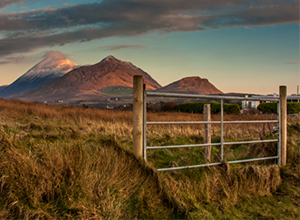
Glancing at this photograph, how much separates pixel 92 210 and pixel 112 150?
3.42 feet

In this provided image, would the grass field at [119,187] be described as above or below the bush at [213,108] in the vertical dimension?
below

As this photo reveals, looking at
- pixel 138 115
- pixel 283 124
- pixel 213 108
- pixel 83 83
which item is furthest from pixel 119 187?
pixel 83 83

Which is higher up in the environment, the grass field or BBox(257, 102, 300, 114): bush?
BBox(257, 102, 300, 114): bush

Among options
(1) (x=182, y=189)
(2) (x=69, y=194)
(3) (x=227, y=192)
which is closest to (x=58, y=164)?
(2) (x=69, y=194)

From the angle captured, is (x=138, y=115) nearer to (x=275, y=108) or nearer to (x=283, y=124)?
(x=283, y=124)

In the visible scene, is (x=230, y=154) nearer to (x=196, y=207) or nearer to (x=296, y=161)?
(x=296, y=161)

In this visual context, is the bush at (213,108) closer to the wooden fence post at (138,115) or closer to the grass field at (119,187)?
the grass field at (119,187)

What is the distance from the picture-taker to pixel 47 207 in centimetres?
297

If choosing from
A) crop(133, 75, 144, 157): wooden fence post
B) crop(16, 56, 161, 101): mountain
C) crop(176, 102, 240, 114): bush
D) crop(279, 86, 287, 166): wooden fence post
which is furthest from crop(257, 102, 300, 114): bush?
crop(16, 56, 161, 101): mountain

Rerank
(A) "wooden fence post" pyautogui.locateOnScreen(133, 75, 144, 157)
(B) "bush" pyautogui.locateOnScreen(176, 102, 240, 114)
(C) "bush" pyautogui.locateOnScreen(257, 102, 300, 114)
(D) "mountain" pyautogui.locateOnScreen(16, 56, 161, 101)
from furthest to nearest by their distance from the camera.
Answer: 1. (D) "mountain" pyautogui.locateOnScreen(16, 56, 161, 101)
2. (B) "bush" pyautogui.locateOnScreen(176, 102, 240, 114)
3. (C) "bush" pyautogui.locateOnScreen(257, 102, 300, 114)
4. (A) "wooden fence post" pyautogui.locateOnScreen(133, 75, 144, 157)

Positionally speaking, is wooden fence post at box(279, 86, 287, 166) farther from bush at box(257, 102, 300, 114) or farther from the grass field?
bush at box(257, 102, 300, 114)

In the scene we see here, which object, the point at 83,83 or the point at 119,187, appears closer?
the point at 119,187

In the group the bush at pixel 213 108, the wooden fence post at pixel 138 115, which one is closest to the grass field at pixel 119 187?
the wooden fence post at pixel 138 115

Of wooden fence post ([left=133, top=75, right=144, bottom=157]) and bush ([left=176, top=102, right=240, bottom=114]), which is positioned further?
bush ([left=176, top=102, right=240, bottom=114])
